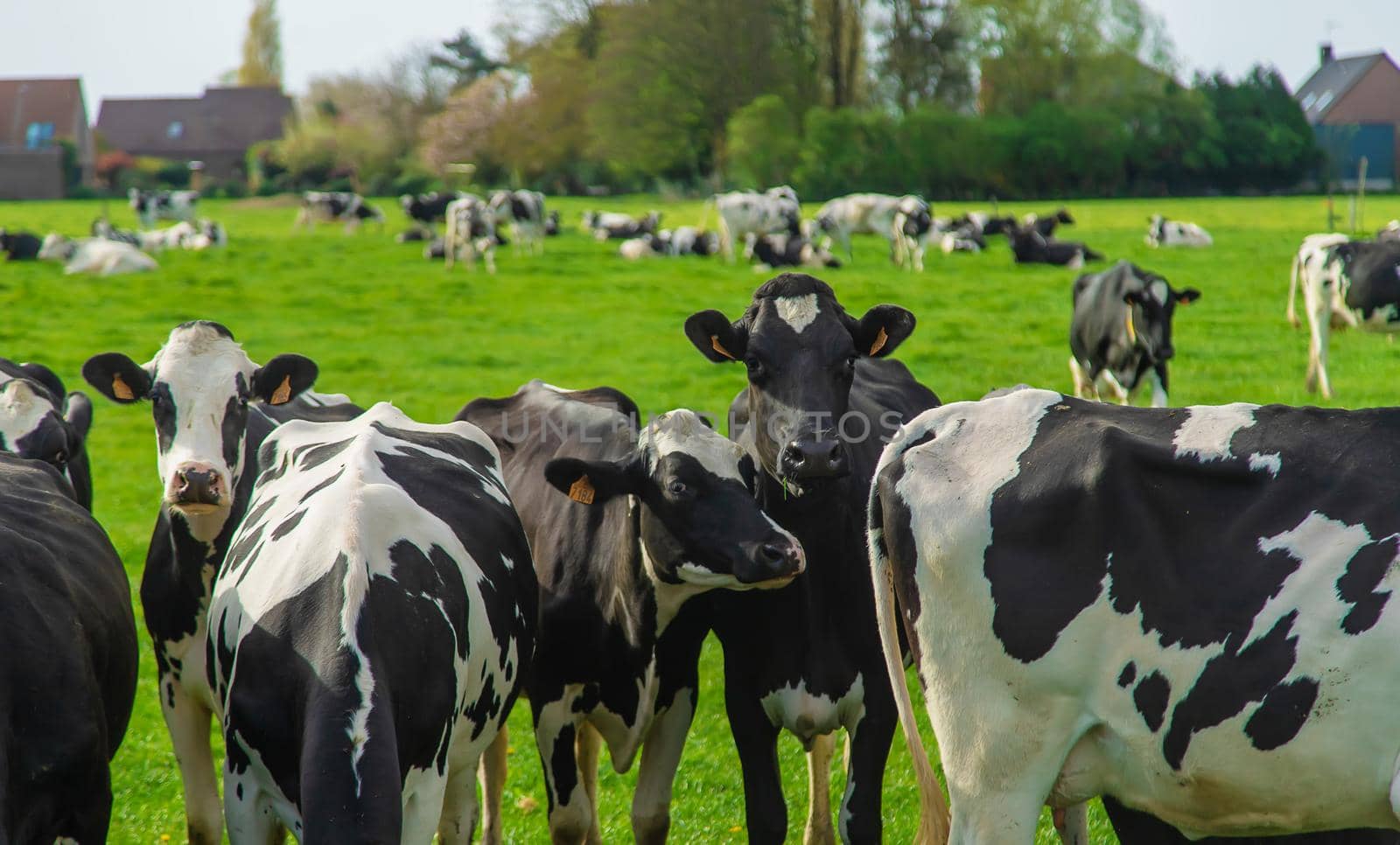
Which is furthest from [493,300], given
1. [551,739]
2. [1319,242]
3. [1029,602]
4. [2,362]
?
[1029,602]

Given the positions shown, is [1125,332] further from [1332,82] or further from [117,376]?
[1332,82]

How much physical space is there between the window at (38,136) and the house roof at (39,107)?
226 mm

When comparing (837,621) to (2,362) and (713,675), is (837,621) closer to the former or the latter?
(713,675)

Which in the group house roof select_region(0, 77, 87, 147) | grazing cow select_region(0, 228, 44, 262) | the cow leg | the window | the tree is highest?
the tree

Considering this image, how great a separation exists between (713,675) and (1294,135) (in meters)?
56.4

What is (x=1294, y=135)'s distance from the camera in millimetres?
57000

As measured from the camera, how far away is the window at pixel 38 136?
2947 inches

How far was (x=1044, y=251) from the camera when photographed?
1058 inches

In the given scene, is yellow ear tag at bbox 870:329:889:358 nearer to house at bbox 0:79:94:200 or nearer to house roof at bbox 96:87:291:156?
house at bbox 0:79:94:200

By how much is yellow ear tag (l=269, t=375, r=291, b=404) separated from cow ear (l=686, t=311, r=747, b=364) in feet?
5.95

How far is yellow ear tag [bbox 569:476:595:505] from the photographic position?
5215 mm

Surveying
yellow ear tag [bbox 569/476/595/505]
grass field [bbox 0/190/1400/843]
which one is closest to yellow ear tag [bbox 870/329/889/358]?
yellow ear tag [bbox 569/476/595/505]

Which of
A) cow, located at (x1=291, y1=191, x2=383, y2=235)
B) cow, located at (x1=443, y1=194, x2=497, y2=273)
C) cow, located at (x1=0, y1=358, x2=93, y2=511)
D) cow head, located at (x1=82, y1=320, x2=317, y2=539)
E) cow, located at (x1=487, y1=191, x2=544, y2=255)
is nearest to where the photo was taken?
cow head, located at (x1=82, y1=320, x2=317, y2=539)

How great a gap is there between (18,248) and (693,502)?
28.0 metres
